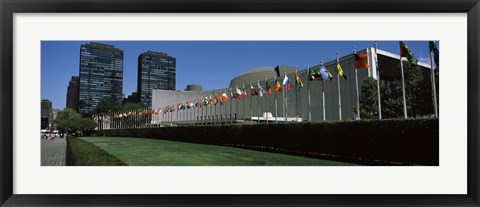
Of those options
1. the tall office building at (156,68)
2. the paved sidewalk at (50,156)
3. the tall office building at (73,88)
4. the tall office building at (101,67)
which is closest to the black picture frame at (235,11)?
the paved sidewalk at (50,156)

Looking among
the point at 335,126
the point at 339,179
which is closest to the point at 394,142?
the point at 335,126

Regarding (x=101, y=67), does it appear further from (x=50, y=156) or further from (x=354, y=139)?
(x=354, y=139)

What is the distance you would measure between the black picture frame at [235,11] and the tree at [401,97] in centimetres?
1699

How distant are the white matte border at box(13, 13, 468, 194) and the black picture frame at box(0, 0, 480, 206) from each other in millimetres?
172

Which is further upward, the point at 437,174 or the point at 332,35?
the point at 332,35

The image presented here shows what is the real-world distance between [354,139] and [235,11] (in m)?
6.81

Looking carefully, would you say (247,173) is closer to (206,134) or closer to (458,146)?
(458,146)

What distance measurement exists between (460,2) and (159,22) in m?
6.15

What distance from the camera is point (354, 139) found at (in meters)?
11.9

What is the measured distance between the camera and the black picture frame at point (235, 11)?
7.13 metres

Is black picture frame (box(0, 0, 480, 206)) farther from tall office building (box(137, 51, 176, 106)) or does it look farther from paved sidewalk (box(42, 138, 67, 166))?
tall office building (box(137, 51, 176, 106))

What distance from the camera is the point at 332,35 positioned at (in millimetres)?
7938

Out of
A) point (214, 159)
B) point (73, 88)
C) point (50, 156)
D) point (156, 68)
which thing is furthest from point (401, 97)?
point (50, 156)

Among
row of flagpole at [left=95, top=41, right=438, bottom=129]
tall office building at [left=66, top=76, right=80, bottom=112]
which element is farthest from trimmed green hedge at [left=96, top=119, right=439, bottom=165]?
tall office building at [left=66, top=76, right=80, bottom=112]
